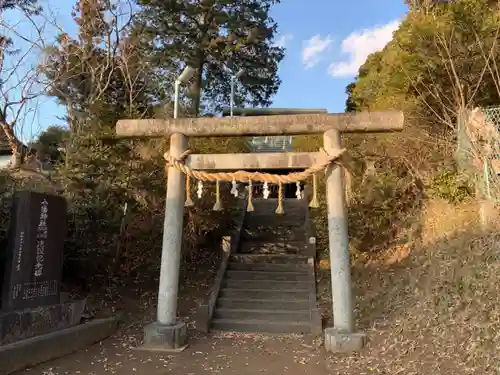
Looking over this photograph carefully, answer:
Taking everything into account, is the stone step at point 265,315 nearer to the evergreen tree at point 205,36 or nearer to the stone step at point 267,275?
the stone step at point 267,275

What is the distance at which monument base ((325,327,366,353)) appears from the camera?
6.64m

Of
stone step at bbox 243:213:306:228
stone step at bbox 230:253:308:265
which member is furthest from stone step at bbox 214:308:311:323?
stone step at bbox 243:213:306:228

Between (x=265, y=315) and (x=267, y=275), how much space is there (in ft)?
5.59

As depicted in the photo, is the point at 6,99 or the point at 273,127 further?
the point at 6,99

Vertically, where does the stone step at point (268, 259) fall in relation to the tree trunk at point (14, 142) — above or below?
below

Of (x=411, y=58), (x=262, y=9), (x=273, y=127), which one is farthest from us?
(x=262, y=9)

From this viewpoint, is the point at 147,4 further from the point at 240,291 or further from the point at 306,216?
the point at 240,291

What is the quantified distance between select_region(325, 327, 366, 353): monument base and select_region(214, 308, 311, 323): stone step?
176 centimetres

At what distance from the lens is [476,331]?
5.73m

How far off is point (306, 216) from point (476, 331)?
8.32m

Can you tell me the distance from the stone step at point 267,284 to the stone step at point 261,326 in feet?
4.72

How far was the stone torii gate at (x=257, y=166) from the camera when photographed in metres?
7.00

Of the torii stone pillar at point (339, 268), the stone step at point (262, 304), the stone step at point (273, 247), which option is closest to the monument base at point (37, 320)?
the stone step at point (262, 304)

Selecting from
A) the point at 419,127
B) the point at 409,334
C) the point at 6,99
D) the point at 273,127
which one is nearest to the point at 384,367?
the point at 409,334
